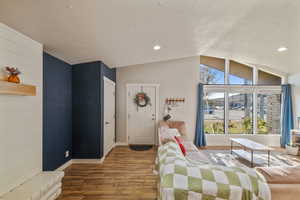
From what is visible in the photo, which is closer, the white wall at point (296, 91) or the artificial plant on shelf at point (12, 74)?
the artificial plant on shelf at point (12, 74)

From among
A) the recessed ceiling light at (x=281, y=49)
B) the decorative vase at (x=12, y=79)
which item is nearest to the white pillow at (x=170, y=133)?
the decorative vase at (x=12, y=79)

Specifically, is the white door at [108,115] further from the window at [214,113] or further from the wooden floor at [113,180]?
the window at [214,113]

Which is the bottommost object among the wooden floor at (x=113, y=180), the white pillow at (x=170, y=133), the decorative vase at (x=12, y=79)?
the wooden floor at (x=113, y=180)

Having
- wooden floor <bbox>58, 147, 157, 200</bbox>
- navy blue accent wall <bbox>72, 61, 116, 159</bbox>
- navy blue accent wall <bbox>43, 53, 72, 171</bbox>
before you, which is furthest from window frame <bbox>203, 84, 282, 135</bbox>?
navy blue accent wall <bbox>43, 53, 72, 171</bbox>

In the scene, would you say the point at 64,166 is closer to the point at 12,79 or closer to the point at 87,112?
the point at 87,112

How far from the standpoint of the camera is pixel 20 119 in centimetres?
184

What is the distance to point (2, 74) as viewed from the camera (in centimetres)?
161

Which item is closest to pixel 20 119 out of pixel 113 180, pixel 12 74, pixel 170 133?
pixel 12 74

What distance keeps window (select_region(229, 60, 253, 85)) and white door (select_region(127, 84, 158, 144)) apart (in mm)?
2534

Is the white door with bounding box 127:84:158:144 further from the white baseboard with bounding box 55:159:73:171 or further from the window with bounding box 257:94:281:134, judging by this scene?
the window with bounding box 257:94:281:134

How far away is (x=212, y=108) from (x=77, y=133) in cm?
399

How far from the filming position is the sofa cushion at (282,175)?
1117mm

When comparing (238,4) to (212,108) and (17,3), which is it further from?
(212,108)

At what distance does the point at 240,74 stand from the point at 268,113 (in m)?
1.55
